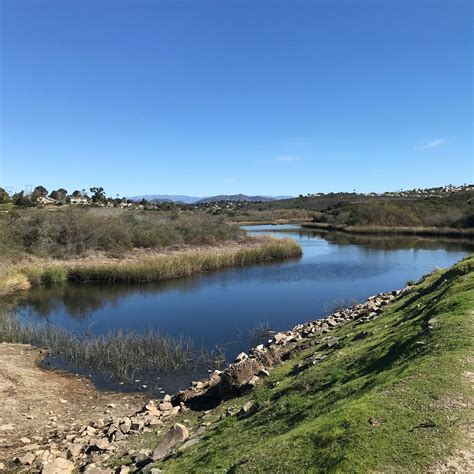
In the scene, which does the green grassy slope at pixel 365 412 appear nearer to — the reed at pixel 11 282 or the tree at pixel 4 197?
the reed at pixel 11 282

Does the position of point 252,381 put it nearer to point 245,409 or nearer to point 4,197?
point 245,409

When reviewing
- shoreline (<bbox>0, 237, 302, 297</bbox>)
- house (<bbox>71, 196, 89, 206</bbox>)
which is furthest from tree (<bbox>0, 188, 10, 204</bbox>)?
shoreline (<bbox>0, 237, 302, 297</bbox>)

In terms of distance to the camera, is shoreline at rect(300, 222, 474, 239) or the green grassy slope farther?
shoreline at rect(300, 222, 474, 239)

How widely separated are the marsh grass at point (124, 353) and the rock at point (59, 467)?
18.4 ft

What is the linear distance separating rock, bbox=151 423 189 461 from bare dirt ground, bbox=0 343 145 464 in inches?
111

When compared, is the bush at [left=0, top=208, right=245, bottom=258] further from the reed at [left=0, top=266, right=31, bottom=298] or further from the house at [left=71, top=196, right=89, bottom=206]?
the house at [left=71, top=196, right=89, bottom=206]

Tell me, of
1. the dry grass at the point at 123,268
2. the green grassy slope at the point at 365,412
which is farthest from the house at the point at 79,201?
the green grassy slope at the point at 365,412

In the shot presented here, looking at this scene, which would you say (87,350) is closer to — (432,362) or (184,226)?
(432,362)

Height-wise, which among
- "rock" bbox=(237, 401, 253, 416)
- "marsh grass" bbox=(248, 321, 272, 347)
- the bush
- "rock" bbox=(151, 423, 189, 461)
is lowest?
"marsh grass" bbox=(248, 321, 272, 347)

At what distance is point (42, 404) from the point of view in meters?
10.9

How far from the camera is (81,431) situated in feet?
30.2

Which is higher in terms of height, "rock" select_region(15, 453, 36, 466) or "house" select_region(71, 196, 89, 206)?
"house" select_region(71, 196, 89, 206)

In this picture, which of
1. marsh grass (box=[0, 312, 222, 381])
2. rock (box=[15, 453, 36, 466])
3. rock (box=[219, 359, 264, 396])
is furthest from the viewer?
marsh grass (box=[0, 312, 222, 381])

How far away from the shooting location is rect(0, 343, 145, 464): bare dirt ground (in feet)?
30.2
